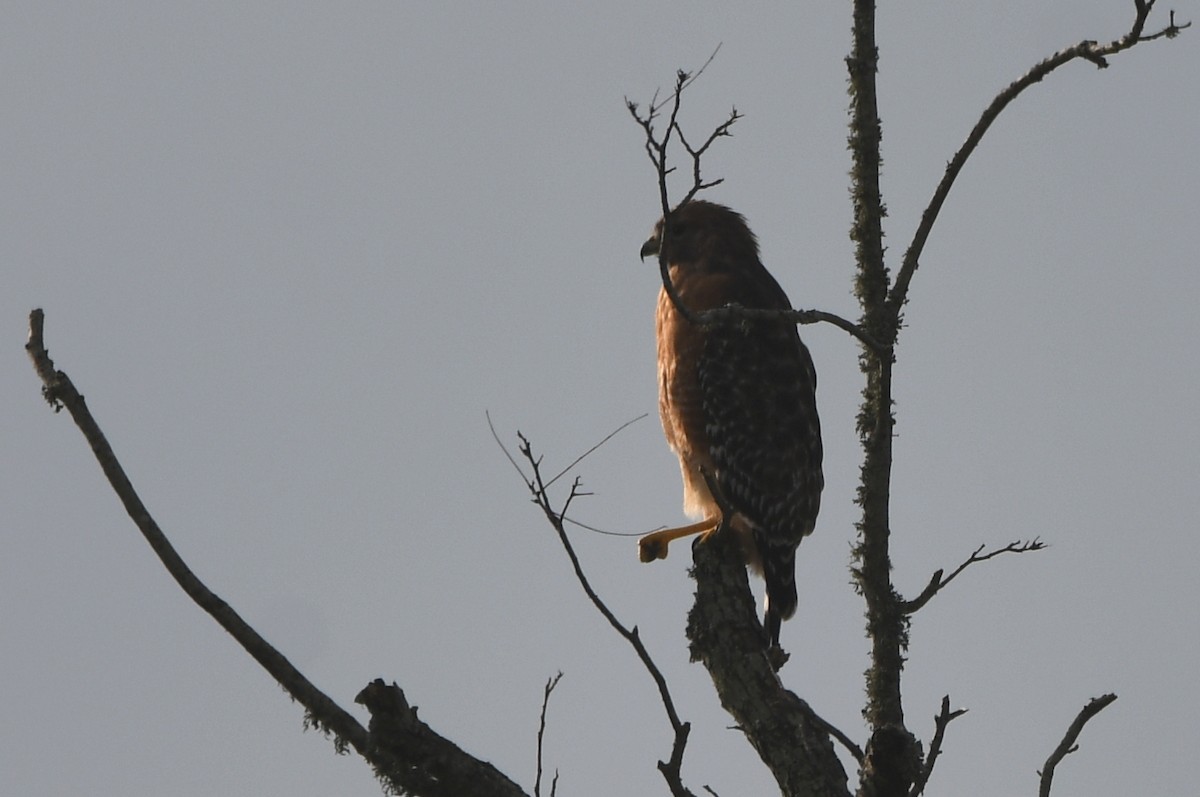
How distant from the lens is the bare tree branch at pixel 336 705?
452 cm

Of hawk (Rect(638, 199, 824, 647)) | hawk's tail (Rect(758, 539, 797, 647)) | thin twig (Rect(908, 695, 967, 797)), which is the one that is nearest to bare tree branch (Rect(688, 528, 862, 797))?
thin twig (Rect(908, 695, 967, 797))

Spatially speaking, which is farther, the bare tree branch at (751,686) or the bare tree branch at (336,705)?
the bare tree branch at (751,686)

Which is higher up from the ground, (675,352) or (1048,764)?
(675,352)

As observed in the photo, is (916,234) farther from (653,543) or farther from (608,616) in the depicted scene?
(653,543)

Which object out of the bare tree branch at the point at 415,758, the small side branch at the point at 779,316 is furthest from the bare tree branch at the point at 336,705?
the small side branch at the point at 779,316

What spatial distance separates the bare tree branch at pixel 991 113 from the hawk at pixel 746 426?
9.02 feet

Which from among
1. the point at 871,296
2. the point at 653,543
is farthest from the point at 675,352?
the point at 871,296

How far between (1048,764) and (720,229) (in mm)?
5987

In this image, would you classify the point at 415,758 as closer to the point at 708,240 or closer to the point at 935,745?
the point at 935,745

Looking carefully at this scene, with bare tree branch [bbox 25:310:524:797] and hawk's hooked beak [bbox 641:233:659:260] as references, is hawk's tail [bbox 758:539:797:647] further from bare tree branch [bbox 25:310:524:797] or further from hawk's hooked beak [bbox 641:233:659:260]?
bare tree branch [bbox 25:310:524:797]

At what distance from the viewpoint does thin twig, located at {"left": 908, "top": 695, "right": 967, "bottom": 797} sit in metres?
4.88

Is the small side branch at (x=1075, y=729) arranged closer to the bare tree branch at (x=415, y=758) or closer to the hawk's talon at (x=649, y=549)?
the bare tree branch at (x=415, y=758)

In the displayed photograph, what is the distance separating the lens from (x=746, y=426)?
9453mm

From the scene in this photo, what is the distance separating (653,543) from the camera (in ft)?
30.0
